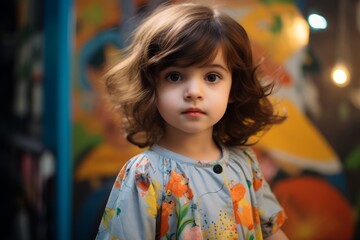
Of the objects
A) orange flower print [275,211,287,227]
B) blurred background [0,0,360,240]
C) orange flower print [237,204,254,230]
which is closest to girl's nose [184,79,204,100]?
orange flower print [237,204,254,230]

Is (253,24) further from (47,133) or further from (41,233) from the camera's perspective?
(41,233)

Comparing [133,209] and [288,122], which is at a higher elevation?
Answer: [288,122]

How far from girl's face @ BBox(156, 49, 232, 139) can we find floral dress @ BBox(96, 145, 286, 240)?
3.3 inches

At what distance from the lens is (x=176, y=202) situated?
0.82m

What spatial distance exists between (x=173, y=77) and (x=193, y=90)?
2.5 inches

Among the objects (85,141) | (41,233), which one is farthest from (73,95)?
(41,233)

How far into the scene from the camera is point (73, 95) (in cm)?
165

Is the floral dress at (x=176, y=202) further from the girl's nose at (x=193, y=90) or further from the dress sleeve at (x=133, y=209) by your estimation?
the girl's nose at (x=193, y=90)

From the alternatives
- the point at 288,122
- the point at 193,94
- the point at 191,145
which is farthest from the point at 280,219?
the point at 288,122

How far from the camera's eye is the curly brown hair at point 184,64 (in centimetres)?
81

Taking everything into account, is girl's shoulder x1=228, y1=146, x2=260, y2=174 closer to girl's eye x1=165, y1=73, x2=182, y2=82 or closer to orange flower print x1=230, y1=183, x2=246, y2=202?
orange flower print x1=230, y1=183, x2=246, y2=202

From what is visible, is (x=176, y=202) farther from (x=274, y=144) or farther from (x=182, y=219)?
(x=274, y=144)

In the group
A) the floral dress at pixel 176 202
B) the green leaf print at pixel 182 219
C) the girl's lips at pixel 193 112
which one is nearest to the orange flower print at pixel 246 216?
the floral dress at pixel 176 202

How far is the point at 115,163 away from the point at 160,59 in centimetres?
75
